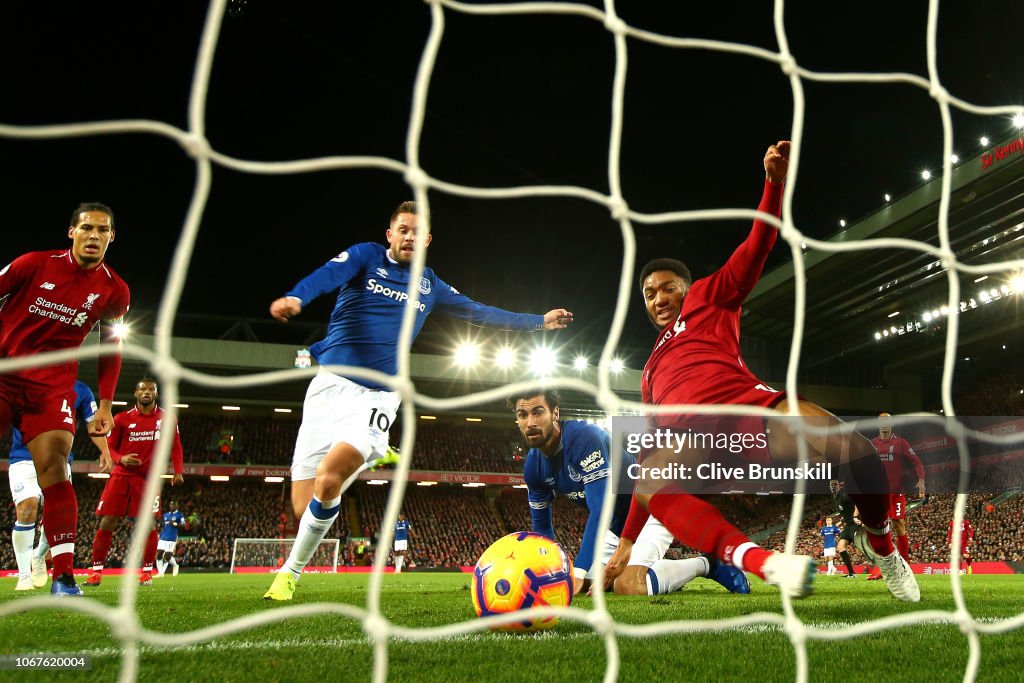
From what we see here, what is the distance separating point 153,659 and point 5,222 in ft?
62.6

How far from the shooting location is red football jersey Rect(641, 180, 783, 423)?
285cm

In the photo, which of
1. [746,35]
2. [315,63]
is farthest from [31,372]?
[315,63]

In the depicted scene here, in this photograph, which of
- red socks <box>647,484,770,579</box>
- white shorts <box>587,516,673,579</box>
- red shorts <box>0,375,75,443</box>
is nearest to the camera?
red socks <box>647,484,770,579</box>

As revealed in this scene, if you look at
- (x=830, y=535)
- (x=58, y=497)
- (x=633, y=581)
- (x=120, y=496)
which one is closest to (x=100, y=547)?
(x=120, y=496)

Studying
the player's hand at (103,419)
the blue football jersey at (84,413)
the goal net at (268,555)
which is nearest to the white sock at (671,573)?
the player's hand at (103,419)

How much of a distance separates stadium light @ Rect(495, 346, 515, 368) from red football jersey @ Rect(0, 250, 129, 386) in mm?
21168

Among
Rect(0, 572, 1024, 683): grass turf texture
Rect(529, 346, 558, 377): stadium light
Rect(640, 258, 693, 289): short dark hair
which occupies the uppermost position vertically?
Rect(529, 346, 558, 377): stadium light

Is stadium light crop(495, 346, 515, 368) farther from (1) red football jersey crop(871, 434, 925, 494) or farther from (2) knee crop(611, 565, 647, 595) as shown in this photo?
(2) knee crop(611, 565, 647, 595)

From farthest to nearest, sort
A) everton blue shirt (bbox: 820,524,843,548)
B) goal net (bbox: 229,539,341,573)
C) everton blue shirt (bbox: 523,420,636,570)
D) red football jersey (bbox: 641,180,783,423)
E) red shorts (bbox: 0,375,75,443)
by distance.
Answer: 1. goal net (bbox: 229,539,341,573)
2. everton blue shirt (bbox: 820,524,843,548)
3. everton blue shirt (bbox: 523,420,636,570)
4. red shorts (bbox: 0,375,75,443)
5. red football jersey (bbox: 641,180,783,423)

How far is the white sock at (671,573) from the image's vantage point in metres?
5.03

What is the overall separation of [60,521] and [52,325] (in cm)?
113

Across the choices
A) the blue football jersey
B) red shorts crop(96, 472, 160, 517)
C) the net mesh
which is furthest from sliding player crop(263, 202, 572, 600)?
red shorts crop(96, 472, 160, 517)

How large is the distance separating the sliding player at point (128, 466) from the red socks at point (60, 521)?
8.40 ft

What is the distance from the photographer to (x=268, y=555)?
1828 cm
